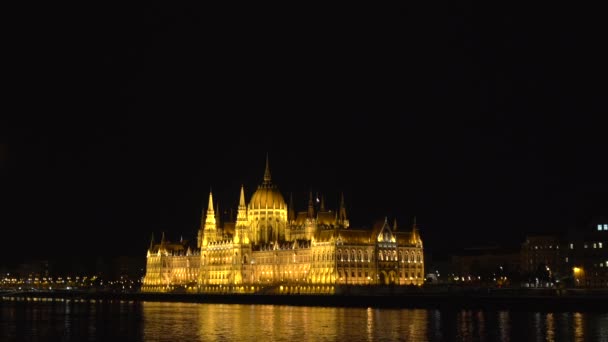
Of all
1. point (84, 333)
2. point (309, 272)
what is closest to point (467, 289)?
point (309, 272)

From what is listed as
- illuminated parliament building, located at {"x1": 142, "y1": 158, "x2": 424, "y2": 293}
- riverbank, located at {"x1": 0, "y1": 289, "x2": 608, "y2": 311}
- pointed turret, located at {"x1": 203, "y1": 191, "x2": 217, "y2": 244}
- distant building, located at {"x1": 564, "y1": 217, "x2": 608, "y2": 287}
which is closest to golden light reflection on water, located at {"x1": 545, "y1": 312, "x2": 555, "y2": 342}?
riverbank, located at {"x1": 0, "y1": 289, "x2": 608, "y2": 311}

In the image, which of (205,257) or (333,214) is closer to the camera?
(333,214)

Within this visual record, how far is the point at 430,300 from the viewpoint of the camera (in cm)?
12038

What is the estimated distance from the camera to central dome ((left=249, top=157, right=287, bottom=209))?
179 m

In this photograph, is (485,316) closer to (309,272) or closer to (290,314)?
(290,314)

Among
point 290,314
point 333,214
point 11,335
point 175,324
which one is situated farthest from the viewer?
point 333,214

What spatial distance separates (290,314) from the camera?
103750 mm

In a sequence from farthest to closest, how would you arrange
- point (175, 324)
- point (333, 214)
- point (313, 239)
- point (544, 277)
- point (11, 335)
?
1. point (333, 214)
2. point (313, 239)
3. point (544, 277)
4. point (175, 324)
5. point (11, 335)

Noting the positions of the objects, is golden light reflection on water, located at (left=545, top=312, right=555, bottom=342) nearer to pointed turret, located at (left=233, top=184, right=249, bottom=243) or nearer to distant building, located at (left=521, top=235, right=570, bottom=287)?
distant building, located at (left=521, top=235, right=570, bottom=287)

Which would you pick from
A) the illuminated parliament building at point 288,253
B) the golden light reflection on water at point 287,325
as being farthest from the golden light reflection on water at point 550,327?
the illuminated parliament building at point 288,253

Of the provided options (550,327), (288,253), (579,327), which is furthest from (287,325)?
(288,253)

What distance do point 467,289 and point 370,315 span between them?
42675 mm

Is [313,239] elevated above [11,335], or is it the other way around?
[313,239]

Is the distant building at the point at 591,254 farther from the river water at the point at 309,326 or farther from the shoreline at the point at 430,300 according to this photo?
the river water at the point at 309,326
